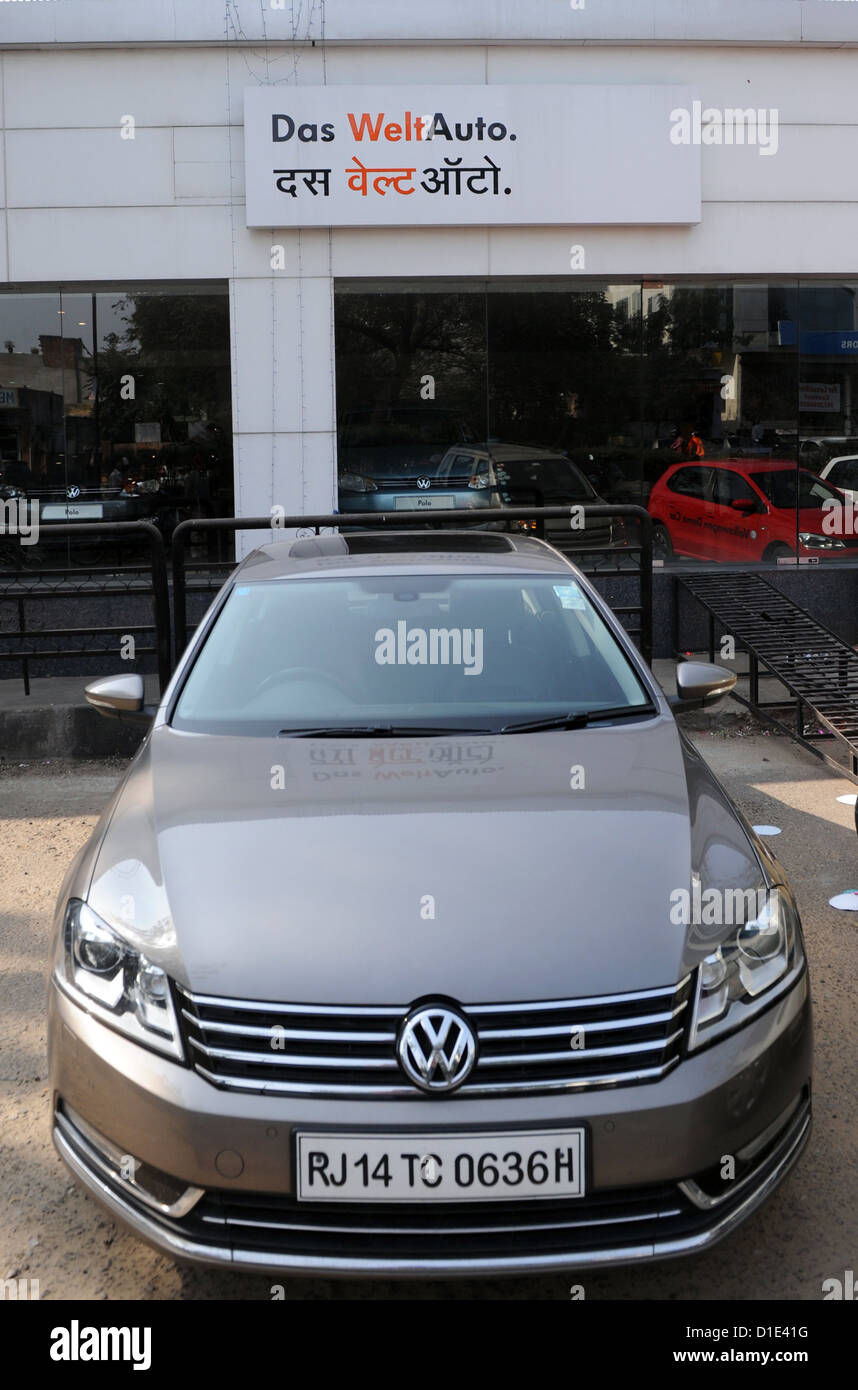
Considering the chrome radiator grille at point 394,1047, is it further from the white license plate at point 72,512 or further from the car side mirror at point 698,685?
A: the white license plate at point 72,512

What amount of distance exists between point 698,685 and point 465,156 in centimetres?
831

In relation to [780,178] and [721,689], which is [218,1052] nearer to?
[721,689]

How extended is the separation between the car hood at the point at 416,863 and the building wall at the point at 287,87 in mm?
8513

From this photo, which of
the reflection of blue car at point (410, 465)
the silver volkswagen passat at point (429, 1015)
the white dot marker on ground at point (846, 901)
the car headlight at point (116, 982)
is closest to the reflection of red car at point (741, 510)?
the reflection of blue car at point (410, 465)

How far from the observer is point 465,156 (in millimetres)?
11305

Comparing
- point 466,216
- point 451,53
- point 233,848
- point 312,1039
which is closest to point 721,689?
point 233,848

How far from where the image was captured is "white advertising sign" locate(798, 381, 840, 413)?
1227cm

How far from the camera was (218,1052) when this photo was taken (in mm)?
2506

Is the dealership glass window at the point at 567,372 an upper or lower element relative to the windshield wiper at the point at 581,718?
upper

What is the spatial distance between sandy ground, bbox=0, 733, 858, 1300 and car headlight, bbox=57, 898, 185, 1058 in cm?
68

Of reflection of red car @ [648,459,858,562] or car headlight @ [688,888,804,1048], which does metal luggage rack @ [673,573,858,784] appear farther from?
car headlight @ [688,888,804,1048]

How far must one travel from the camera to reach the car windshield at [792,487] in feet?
40.3

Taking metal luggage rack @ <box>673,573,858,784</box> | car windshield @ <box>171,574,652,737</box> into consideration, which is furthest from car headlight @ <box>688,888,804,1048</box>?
metal luggage rack @ <box>673,573,858,784</box>
